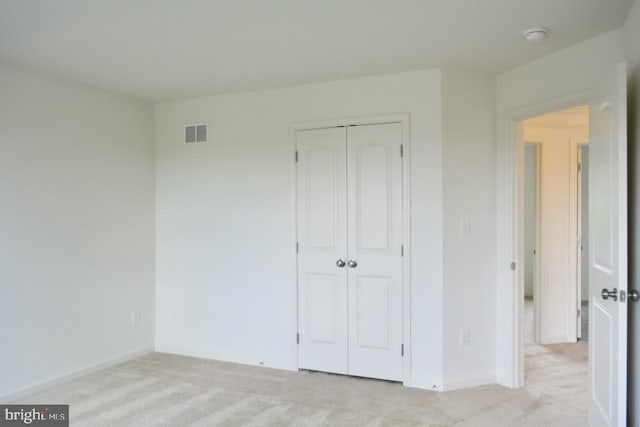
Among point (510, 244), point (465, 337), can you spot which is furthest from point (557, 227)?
point (465, 337)

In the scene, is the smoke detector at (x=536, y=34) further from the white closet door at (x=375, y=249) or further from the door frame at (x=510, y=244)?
the white closet door at (x=375, y=249)

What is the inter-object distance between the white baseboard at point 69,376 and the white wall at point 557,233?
13.2 feet

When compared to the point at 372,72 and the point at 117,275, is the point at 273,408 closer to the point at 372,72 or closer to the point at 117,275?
the point at 117,275

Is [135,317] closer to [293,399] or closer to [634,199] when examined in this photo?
[293,399]

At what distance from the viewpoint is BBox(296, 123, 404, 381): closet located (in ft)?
12.0

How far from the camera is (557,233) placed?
15.7ft

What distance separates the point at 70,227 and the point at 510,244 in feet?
11.6

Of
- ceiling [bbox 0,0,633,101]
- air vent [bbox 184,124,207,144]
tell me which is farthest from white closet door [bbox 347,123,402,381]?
air vent [bbox 184,124,207,144]

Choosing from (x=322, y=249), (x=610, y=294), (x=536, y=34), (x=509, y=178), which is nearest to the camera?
(x=610, y=294)

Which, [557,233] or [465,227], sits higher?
[465,227]

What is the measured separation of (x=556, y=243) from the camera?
15.7 ft

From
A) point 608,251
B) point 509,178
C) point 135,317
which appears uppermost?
point 509,178

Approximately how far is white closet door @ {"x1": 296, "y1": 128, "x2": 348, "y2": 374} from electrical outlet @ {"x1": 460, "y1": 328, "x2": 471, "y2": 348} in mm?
909
